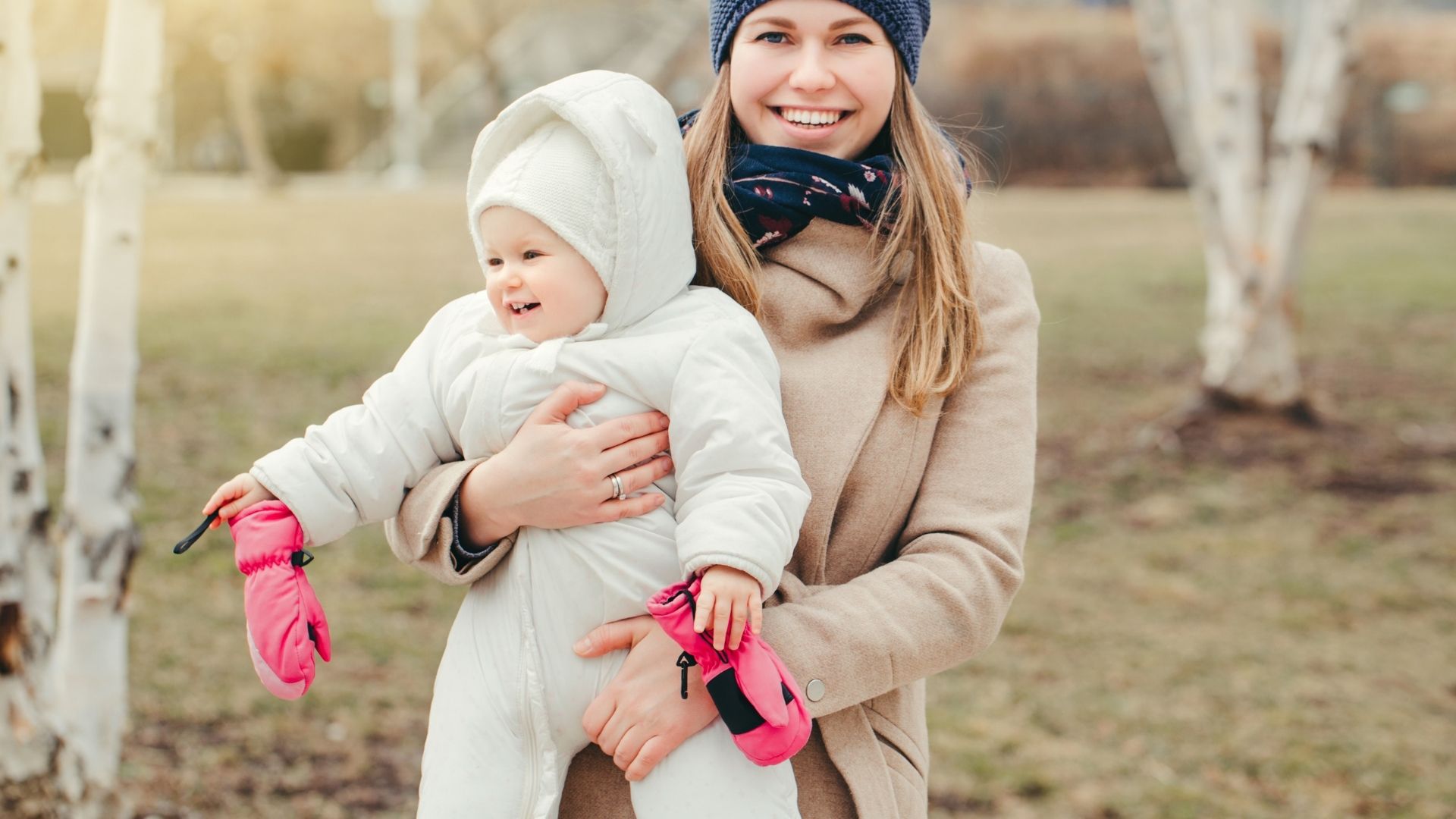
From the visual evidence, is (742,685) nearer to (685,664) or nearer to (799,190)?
(685,664)

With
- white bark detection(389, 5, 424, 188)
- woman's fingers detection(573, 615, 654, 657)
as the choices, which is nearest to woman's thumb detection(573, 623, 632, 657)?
woman's fingers detection(573, 615, 654, 657)

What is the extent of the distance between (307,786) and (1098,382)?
6653 mm

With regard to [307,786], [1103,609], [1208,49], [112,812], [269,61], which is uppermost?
[1208,49]

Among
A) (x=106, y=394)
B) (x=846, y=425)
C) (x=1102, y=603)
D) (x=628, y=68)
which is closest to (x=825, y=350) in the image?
(x=846, y=425)

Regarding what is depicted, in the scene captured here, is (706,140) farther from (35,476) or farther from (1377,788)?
(1377,788)

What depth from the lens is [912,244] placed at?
6.23ft

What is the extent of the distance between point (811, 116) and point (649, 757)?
2.86ft

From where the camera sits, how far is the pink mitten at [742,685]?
1551 millimetres

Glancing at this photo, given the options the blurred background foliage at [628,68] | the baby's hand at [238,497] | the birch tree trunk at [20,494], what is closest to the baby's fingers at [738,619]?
the baby's hand at [238,497]

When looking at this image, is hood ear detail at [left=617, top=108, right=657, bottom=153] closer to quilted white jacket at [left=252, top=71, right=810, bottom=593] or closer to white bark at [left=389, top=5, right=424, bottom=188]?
quilted white jacket at [left=252, top=71, right=810, bottom=593]

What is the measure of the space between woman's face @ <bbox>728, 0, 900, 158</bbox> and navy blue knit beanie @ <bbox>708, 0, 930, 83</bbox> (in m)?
0.01

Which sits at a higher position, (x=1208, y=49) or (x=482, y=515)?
(x=482, y=515)

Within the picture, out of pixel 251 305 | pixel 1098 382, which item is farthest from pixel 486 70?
pixel 1098 382

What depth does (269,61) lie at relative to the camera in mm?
29062
